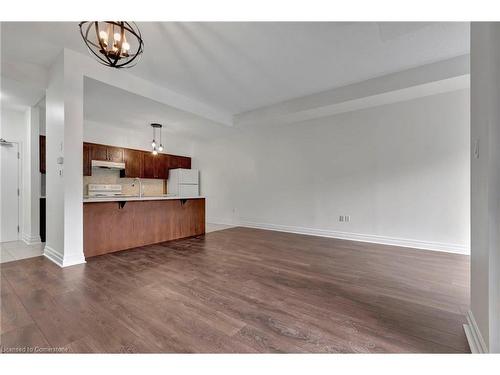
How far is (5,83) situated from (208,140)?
435cm

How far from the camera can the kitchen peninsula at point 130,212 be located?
3.32 metres

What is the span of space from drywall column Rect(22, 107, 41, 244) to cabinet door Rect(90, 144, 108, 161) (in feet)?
3.63

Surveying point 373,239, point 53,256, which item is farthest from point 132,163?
point 373,239

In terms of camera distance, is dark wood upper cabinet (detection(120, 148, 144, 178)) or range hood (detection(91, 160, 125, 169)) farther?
dark wood upper cabinet (detection(120, 148, 144, 178))

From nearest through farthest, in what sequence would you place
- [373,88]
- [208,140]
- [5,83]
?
[5,83]
[373,88]
[208,140]

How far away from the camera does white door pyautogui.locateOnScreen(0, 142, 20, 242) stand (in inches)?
165

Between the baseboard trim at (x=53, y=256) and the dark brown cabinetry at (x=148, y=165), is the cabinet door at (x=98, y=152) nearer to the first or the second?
the dark brown cabinetry at (x=148, y=165)

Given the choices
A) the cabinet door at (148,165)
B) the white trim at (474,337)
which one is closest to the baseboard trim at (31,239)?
the cabinet door at (148,165)

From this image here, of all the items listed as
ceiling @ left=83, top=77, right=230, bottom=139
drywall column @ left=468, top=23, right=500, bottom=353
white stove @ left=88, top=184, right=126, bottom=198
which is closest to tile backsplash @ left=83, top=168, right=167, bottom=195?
white stove @ left=88, top=184, right=126, bottom=198

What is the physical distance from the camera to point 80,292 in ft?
6.86

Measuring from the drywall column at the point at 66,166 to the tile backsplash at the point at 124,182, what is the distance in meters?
2.86

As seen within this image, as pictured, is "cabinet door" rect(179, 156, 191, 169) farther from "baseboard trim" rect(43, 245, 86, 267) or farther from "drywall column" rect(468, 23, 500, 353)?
"drywall column" rect(468, 23, 500, 353)
